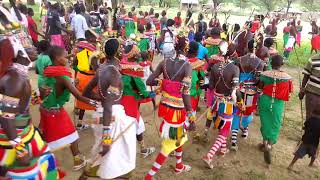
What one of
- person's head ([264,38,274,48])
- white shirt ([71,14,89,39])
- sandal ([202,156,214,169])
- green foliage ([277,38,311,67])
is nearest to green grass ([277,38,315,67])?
green foliage ([277,38,311,67])

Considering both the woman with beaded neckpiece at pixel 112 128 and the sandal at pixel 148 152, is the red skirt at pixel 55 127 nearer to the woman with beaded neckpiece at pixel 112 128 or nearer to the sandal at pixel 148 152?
the woman with beaded neckpiece at pixel 112 128

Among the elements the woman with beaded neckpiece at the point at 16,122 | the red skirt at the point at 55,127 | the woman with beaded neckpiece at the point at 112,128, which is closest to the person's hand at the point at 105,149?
the woman with beaded neckpiece at the point at 112,128

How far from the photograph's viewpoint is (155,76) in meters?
5.18

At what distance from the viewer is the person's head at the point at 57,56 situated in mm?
4613

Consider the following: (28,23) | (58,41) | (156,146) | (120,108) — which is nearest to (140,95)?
(120,108)

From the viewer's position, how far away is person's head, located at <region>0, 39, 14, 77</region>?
11.1 feet

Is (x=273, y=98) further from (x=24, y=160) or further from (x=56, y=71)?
(x=24, y=160)

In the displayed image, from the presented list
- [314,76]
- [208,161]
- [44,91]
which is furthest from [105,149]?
[314,76]

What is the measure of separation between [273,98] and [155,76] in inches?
93.4

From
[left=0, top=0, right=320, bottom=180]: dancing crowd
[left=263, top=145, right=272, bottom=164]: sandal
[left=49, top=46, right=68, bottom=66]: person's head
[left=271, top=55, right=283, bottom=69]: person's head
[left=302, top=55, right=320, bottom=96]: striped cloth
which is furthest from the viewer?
[left=263, top=145, right=272, bottom=164]: sandal

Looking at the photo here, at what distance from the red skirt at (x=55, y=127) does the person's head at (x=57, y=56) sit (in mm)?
687

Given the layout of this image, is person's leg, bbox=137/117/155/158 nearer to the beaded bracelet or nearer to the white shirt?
the beaded bracelet

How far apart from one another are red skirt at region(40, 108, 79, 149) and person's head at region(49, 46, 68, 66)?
0.69 metres

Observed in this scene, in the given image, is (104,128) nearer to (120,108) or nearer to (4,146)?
(120,108)
